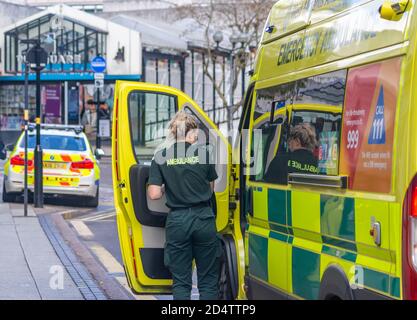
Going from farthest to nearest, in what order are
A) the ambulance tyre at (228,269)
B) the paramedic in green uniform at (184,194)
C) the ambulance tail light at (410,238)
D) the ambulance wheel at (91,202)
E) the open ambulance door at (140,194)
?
the ambulance wheel at (91,202), the ambulance tyre at (228,269), the open ambulance door at (140,194), the paramedic in green uniform at (184,194), the ambulance tail light at (410,238)

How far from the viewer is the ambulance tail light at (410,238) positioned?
5.25 m

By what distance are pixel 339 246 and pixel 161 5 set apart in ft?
208

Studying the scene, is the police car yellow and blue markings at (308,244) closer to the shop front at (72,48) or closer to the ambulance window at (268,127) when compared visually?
the ambulance window at (268,127)

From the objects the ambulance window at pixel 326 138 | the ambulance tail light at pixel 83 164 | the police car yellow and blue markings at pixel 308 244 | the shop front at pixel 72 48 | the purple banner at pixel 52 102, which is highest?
the shop front at pixel 72 48

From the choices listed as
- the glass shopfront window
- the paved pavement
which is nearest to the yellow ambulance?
the paved pavement

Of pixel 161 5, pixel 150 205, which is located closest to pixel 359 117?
pixel 150 205

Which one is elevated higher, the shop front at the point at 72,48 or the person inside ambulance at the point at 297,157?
the shop front at the point at 72,48

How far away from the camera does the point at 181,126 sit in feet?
25.6

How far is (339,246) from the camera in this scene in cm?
620

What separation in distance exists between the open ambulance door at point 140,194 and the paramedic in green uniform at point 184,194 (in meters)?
0.53

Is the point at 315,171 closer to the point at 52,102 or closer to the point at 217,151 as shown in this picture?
the point at 217,151

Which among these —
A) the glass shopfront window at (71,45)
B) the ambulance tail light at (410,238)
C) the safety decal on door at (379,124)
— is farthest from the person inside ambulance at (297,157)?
A: the glass shopfront window at (71,45)

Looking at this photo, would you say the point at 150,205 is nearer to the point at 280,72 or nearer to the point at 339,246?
the point at 280,72

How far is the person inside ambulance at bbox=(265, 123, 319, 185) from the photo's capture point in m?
6.70
